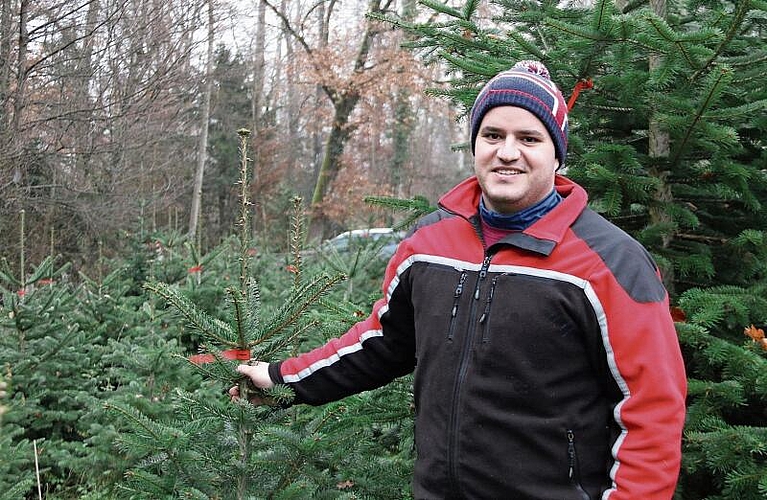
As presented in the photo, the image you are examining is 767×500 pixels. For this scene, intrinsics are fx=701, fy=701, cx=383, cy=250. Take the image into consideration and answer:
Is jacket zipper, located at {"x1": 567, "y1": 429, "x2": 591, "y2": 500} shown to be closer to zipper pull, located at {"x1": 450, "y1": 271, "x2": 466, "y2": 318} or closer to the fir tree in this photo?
zipper pull, located at {"x1": 450, "y1": 271, "x2": 466, "y2": 318}

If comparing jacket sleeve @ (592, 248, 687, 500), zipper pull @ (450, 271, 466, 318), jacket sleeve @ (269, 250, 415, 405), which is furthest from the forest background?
jacket sleeve @ (592, 248, 687, 500)

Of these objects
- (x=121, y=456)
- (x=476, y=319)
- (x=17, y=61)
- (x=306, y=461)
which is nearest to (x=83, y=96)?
(x=17, y=61)

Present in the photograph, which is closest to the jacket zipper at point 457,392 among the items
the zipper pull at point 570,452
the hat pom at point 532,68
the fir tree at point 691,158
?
the zipper pull at point 570,452

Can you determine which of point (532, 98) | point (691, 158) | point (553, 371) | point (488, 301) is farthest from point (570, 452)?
point (691, 158)

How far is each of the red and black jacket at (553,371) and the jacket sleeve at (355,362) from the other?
1.07 feet

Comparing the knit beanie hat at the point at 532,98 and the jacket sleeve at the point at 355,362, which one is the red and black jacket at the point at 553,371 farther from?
the jacket sleeve at the point at 355,362

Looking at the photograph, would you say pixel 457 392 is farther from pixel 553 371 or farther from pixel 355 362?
pixel 355 362

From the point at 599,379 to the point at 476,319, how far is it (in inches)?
15.8

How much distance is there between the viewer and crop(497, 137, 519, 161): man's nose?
2.17 metres

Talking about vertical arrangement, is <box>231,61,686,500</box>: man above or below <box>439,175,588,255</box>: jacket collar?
below

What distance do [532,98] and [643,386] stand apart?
0.93 meters

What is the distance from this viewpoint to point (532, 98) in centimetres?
220

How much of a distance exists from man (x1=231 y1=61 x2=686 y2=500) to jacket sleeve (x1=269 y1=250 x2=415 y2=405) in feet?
0.85

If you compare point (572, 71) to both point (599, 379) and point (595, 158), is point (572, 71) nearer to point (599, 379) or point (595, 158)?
point (595, 158)
